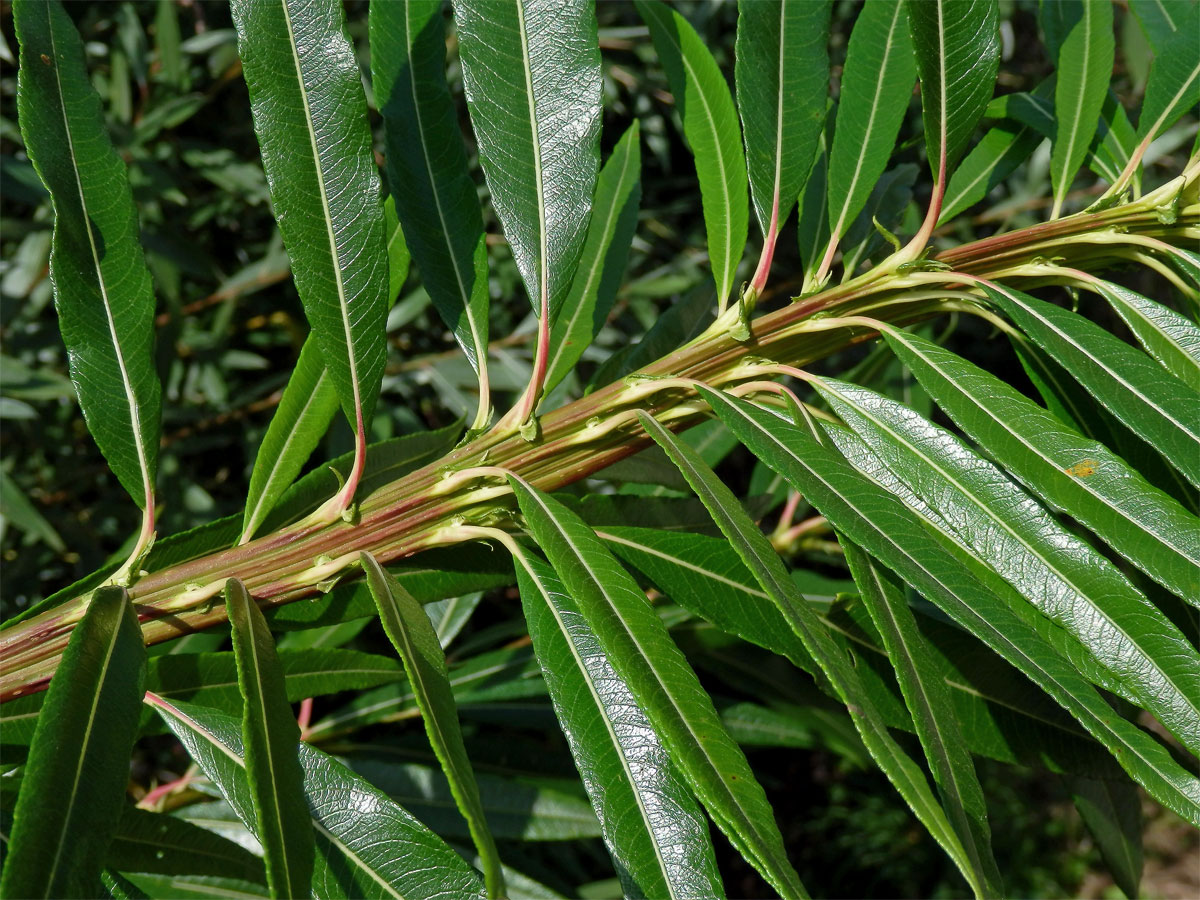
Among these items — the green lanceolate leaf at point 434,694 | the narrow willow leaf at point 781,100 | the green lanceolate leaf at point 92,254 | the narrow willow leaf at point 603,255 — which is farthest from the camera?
the narrow willow leaf at point 603,255

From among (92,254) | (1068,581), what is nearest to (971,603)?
(1068,581)

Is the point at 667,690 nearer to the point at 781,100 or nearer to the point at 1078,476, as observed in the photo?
the point at 1078,476

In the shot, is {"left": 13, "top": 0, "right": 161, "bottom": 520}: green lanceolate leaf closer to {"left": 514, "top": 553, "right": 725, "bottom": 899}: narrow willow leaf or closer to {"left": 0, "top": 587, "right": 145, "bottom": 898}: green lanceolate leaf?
{"left": 0, "top": 587, "right": 145, "bottom": 898}: green lanceolate leaf

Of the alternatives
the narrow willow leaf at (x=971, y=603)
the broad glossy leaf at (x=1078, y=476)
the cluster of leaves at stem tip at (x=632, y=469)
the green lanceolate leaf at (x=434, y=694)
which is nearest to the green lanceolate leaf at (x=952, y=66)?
the cluster of leaves at stem tip at (x=632, y=469)

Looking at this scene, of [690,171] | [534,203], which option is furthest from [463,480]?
[690,171]

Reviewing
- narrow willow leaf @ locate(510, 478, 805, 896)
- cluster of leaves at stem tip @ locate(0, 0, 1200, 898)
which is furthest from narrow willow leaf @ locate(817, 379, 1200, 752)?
Result: narrow willow leaf @ locate(510, 478, 805, 896)

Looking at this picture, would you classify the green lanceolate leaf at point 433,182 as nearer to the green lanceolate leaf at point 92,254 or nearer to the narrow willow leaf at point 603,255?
the narrow willow leaf at point 603,255

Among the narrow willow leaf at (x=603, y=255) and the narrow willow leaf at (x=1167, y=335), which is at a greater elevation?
the narrow willow leaf at (x=603, y=255)

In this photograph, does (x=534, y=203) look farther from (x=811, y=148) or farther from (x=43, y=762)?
(x=43, y=762)
